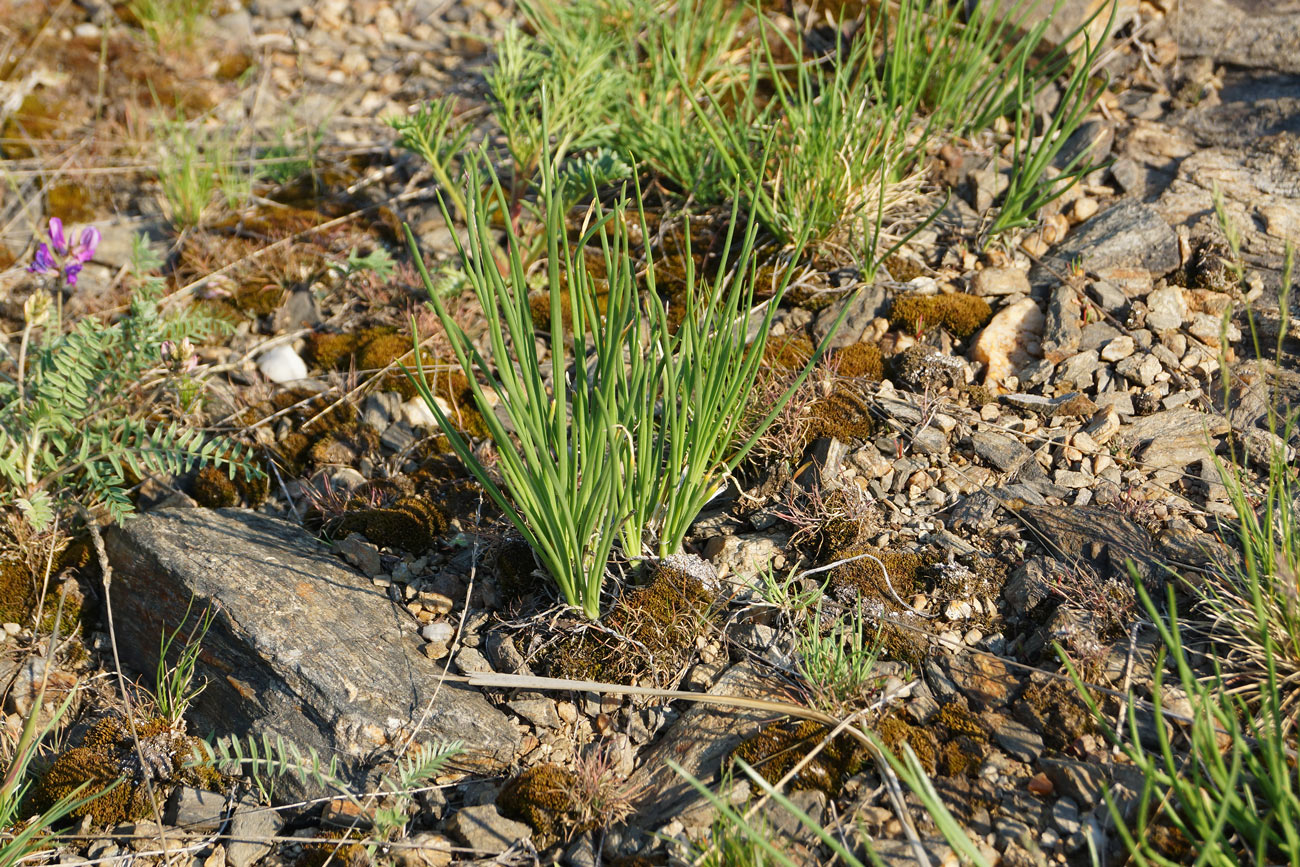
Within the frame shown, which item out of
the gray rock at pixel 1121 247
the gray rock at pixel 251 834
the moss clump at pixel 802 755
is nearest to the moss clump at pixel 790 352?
the gray rock at pixel 1121 247

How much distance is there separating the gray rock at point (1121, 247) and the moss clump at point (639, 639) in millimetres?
1725

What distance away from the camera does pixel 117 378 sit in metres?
2.79

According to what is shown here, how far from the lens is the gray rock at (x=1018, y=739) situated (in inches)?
76.3

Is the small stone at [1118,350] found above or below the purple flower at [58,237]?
above

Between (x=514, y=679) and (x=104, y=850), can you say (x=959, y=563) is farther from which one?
(x=104, y=850)

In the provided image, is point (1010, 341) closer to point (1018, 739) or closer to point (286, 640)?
point (1018, 739)

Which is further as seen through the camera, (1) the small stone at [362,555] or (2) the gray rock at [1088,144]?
(2) the gray rock at [1088,144]

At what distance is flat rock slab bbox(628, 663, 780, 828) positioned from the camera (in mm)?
1984

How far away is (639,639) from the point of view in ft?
7.41

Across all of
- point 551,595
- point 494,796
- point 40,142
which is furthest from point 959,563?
point 40,142

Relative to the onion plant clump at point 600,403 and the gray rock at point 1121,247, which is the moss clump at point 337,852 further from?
the gray rock at point 1121,247

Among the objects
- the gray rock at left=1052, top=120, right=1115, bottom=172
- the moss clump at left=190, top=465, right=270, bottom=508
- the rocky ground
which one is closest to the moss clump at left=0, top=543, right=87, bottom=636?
the rocky ground

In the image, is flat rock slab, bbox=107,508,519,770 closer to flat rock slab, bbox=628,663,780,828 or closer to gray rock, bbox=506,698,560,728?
gray rock, bbox=506,698,560,728

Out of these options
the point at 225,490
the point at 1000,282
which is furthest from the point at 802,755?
the point at 225,490
